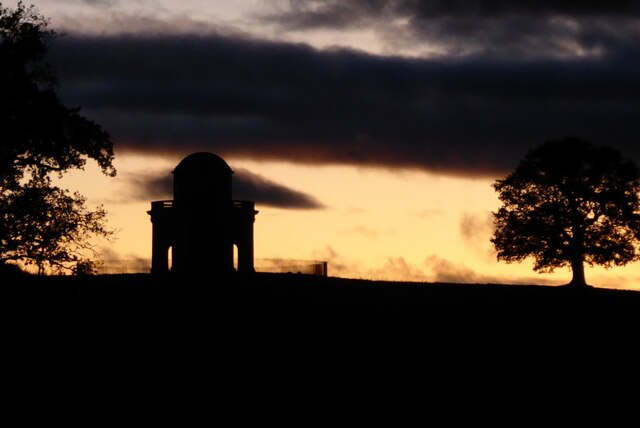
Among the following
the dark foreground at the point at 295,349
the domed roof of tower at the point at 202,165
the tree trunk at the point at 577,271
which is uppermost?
the domed roof of tower at the point at 202,165

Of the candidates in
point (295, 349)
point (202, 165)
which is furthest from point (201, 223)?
point (295, 349)

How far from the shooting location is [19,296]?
3044cm

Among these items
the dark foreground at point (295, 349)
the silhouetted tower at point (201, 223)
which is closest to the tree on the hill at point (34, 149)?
the dark foreground at point (295, 349)

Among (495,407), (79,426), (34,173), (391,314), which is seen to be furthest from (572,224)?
(79,426)

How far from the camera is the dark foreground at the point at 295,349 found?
20.4 m

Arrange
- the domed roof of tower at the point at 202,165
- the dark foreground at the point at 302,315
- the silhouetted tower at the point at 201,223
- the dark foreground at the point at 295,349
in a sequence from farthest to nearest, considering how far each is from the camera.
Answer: the domed roof of tower at the point at 202,165, the silhouetted tower at the point at 201,223, the dark foreground at the point at 302,315, the dark foreground at the point at 295,349

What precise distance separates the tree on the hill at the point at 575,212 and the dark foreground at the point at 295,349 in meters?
20.6

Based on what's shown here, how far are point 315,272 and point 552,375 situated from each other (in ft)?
126

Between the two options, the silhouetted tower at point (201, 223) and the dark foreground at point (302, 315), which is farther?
the silhouetted tower at point (201, 223)

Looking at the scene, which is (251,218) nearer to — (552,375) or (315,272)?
(315,272)

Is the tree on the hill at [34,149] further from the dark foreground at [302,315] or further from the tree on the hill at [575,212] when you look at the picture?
the tree on the hill at [575,212]

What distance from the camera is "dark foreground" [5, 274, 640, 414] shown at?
20.4 metres

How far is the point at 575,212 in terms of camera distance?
57.6m

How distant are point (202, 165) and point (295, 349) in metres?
34.0
